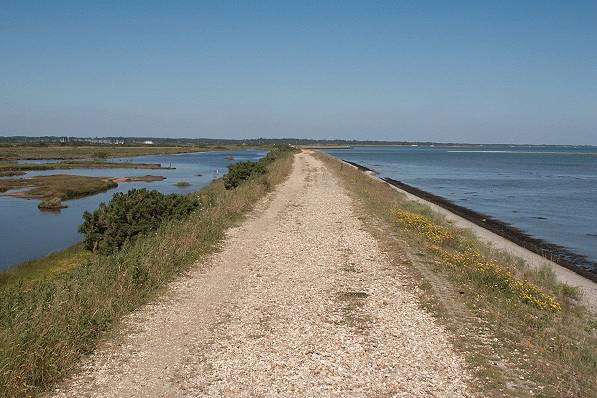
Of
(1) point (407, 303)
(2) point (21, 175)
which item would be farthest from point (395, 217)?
(2) point (21, 175)

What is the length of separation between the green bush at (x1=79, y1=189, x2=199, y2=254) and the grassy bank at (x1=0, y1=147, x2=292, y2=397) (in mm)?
3091

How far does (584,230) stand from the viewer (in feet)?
106

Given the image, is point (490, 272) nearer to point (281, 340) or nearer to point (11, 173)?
point (281, 340)

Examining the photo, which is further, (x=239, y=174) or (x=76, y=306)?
(x=239, y=174)

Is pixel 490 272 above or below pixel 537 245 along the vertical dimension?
above

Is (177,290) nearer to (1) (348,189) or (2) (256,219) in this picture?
(2) (256,219)

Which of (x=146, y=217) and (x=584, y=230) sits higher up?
(x=146, y=217)

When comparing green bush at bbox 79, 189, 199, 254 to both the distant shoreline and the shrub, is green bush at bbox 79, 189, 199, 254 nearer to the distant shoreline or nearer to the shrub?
the distant shoreline

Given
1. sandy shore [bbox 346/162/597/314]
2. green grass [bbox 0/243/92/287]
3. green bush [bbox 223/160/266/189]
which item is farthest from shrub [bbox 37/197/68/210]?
sandy shore [bbox 346/162/597/314]

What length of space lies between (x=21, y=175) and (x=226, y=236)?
6688 cm

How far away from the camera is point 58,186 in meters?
56.5

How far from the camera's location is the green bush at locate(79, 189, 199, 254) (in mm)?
19219

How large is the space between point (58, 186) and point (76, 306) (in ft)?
173

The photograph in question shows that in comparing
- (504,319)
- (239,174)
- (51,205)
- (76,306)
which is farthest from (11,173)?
(504,319)
